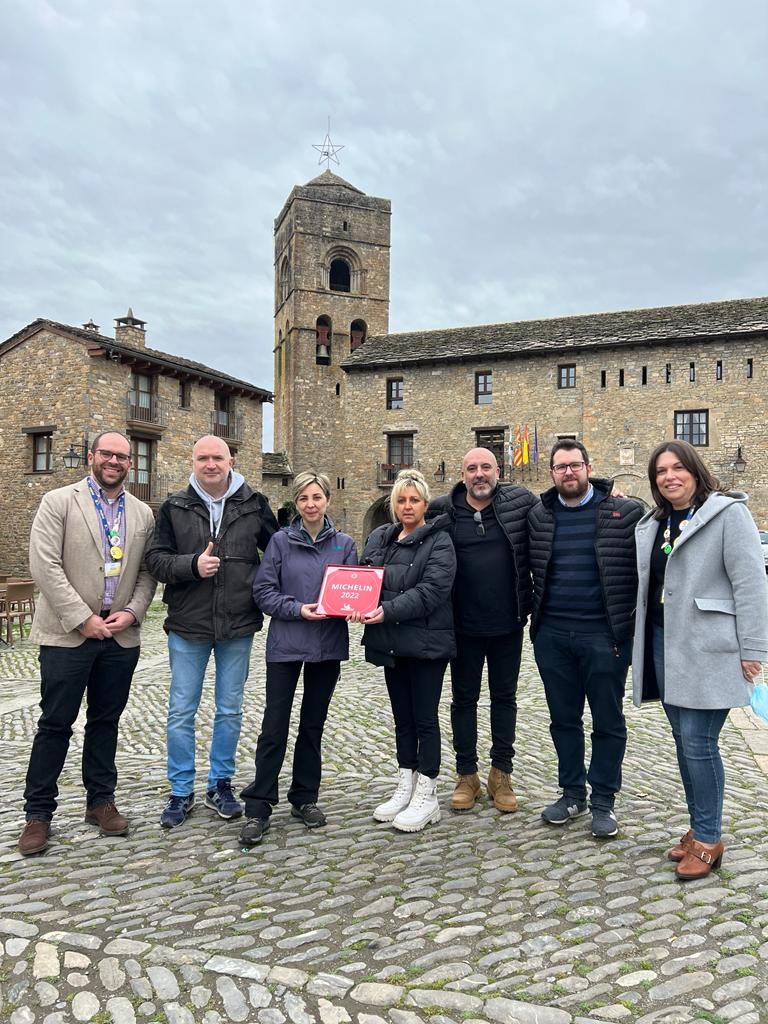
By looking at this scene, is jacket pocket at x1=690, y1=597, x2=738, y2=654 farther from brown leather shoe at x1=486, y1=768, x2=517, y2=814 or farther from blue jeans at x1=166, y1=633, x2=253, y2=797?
blue jeans at x1=166, y1=633, x2=253, y2=797

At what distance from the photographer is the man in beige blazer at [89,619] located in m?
3.82

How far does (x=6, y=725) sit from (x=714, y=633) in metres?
6.20

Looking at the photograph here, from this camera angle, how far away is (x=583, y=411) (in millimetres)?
27766

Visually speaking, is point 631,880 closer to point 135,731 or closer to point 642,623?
point 642,623

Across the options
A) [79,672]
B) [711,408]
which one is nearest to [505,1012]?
[79,672]

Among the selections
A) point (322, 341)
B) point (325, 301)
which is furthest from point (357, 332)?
point (325, 301)

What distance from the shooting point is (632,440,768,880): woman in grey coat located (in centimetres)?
332

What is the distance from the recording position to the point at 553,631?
13.3 feet

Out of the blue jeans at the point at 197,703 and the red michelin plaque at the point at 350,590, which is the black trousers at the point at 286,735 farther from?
the red michelin plaque at the point at 350,590

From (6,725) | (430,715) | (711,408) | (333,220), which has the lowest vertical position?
(6,725)

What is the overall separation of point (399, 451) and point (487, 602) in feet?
86.7

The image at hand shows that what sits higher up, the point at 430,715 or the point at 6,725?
the point at 430,715

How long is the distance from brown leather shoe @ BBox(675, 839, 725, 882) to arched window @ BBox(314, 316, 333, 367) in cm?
3619

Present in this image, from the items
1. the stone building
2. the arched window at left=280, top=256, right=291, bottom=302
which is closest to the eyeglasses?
the stone building
